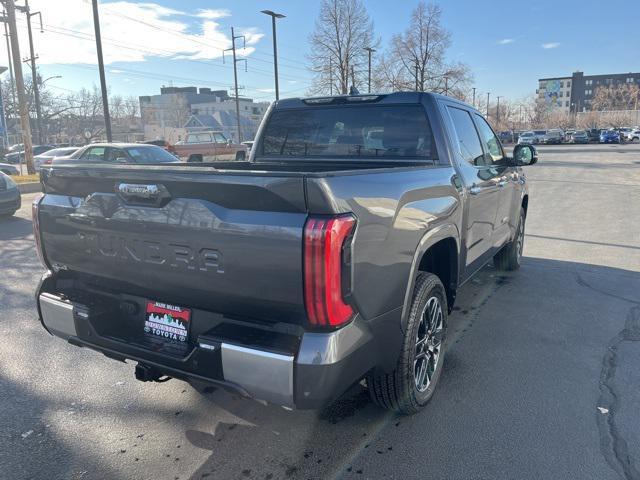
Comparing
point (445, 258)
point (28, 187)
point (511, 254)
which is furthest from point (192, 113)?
point (445, 258)

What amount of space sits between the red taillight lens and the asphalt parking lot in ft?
2.88

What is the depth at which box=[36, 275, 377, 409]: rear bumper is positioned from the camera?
6.87 feet

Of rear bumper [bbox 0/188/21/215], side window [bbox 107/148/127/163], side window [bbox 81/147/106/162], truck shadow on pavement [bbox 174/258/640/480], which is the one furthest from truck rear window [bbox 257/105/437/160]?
side window [bbox 81/147/106/162]

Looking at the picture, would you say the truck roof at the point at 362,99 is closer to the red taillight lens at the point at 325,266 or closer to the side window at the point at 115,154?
the red taillight lens at the point at 325,266

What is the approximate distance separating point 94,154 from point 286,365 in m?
14.2

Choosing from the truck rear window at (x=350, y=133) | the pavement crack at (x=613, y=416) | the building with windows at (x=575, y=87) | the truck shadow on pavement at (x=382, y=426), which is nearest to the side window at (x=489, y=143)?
the truck rear window at (x=350, y=133)

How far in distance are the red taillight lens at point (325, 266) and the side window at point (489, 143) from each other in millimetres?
2990

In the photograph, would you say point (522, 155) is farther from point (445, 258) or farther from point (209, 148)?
point (209, 148)

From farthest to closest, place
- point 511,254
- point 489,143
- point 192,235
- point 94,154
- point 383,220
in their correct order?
point 94,154, point 511,254, point 489,143, point 383,220, point 192,235

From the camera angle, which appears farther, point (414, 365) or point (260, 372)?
point (414, 365)

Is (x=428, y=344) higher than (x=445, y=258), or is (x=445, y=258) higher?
(x=445, y=258)

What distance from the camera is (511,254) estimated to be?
609cm

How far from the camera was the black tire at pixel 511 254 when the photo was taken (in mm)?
6043

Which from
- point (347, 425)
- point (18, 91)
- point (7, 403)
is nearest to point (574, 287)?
point (347, 425)
